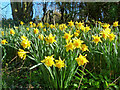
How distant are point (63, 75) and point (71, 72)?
0.09 meters

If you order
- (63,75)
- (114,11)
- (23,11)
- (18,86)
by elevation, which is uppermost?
(23,11)

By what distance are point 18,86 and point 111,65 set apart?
47.1 inches

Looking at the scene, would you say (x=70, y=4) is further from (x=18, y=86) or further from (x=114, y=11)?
(x=18, y=86)

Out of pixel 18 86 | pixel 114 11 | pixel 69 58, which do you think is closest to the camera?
pixel 69 58

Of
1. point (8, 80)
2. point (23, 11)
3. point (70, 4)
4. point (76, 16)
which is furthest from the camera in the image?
point (23, 11)

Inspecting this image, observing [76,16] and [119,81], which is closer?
[119,81]

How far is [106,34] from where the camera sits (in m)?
1.46

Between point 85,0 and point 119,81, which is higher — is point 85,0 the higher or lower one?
the higher one

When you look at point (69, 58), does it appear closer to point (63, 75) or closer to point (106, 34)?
point (63, 75)

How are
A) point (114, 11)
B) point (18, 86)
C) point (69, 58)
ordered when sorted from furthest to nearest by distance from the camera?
point (114, 11), point (18, 86), point (69, 58)

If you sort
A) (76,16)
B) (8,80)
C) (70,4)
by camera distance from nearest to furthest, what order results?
(8,80), (76,16), (70,4)

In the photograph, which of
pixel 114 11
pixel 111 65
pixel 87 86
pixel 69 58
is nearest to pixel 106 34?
pixel 111 65

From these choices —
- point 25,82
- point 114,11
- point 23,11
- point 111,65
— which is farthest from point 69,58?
point 23,11

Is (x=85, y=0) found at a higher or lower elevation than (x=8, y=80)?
higher
